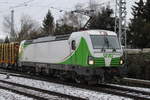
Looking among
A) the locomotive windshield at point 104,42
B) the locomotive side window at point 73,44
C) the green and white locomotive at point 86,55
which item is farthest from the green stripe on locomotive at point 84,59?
the locomotive windshield at point 104,42

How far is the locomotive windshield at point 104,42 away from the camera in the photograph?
51.9 ft

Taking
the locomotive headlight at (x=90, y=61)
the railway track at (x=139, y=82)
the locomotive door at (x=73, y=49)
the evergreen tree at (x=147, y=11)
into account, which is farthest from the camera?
the evergreen tree at (x=147, y=11)

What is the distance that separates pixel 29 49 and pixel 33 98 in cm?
1072

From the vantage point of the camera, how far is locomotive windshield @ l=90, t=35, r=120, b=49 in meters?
15.8

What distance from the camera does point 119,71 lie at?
52.4 feet

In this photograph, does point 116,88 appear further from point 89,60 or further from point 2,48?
point 2,48

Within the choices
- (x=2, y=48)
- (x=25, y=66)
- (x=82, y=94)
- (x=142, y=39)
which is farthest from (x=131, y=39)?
(x=82, y=94)

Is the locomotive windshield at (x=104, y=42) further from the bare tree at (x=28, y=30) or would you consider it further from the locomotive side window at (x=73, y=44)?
the bare tree at (x=28, y=30)

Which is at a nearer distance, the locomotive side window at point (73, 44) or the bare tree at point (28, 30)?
the locomotive side window at point (73, 44)

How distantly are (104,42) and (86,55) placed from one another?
1313mm

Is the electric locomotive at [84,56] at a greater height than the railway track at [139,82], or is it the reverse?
the electric locomotive at [84,56]

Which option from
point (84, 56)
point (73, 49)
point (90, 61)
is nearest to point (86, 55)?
point (84, 56)

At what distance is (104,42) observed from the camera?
1612 cm

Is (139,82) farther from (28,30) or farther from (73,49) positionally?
(28,30)
